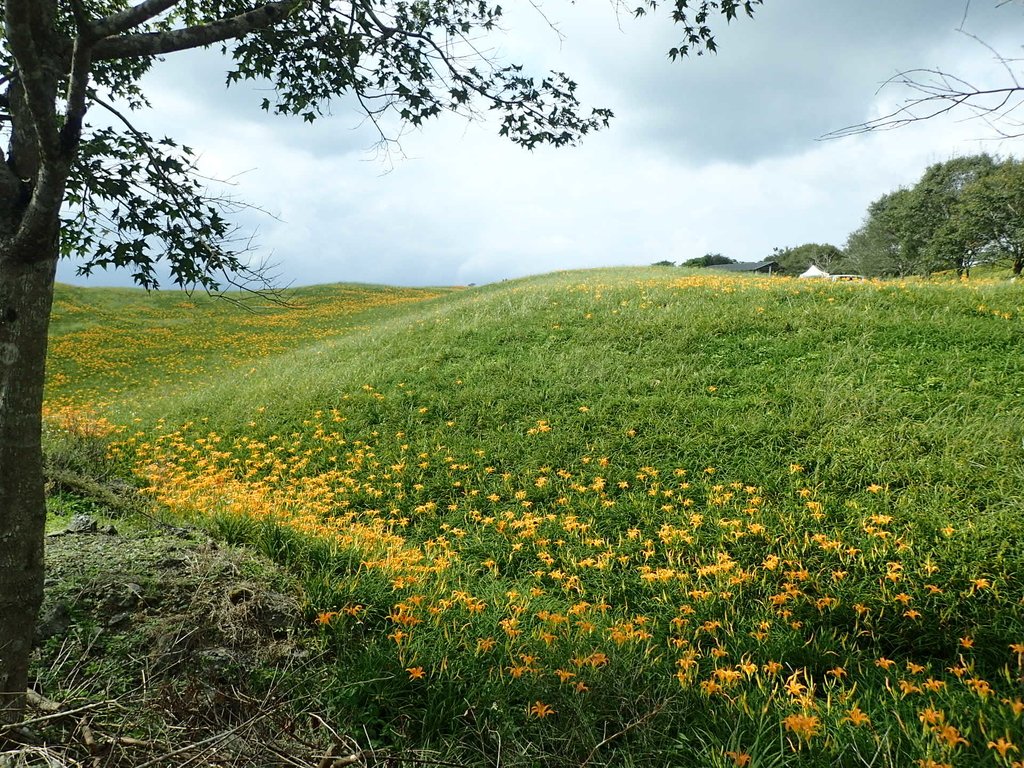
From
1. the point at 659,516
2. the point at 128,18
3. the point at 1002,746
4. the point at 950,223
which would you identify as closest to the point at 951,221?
the point at 950,223

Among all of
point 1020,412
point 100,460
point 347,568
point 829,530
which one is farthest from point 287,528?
point 1020,412

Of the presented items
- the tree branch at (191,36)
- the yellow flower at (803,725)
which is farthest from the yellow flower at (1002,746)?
the tree branch at (191,36)

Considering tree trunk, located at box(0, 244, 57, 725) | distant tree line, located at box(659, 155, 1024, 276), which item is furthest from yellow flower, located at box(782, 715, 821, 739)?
distant tree line, located at box(659, 155, 1024, 276)

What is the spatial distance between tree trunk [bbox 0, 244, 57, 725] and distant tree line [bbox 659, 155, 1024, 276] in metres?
41.4

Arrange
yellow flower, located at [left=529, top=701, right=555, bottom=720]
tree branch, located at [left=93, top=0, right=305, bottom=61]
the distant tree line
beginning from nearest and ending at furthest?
yellow flower, located at [left=529, top=701, right=555, bottom=720]
tree branch, located at [left=93, top=0, right=305, bottom=61]
the distant tree line

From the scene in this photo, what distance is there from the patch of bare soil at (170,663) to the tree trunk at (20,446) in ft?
1.09

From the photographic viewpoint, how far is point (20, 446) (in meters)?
2.81

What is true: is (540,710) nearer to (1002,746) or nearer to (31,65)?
(1002,746)

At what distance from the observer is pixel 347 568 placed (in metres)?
4.14

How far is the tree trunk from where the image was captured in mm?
2754

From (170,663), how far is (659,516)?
4683 mm

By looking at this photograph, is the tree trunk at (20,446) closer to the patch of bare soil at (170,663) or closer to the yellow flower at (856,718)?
the patch of bare soil at (170,663)

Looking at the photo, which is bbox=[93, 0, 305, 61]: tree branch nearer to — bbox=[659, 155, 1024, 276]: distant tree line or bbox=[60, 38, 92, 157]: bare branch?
bbox=[60, 38, 92, 157]: bare branch

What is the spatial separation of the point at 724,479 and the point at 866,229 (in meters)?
53.3
